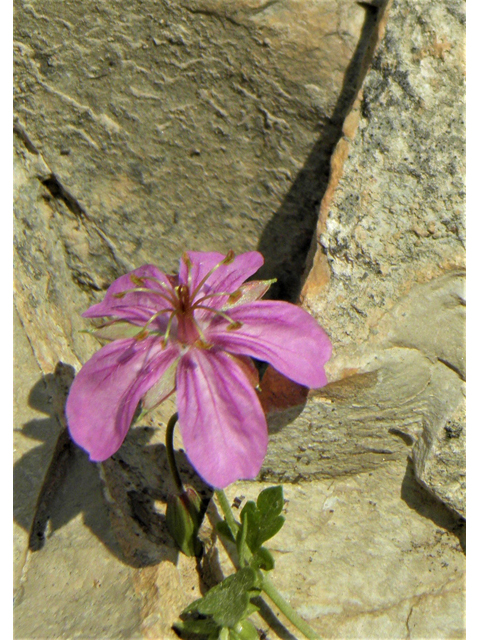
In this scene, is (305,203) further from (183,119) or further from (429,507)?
(429,507)

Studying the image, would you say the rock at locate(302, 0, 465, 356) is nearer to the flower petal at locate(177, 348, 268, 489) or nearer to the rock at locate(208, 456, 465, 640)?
the flower petal at locate(177, 348, 268, 489)

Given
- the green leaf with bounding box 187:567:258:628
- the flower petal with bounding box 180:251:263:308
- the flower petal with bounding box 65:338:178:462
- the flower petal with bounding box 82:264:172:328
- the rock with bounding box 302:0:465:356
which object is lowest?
the green leaf with bounding box 187:567:258:628

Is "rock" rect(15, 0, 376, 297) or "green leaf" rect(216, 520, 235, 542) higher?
"rock" rect(15, 0, 376, 297)

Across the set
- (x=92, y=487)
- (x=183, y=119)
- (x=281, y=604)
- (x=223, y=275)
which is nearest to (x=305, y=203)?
(x=183, y=119)

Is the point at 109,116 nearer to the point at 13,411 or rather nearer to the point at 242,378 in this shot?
the point at 13,411

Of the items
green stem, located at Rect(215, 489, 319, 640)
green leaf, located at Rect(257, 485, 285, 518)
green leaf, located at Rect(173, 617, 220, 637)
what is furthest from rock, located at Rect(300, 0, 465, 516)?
green leaf, located at Rect(173, 617, 220, 637)

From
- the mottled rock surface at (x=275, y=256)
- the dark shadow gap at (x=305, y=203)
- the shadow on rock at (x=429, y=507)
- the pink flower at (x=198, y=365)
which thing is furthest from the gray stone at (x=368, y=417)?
the dark shadow gap at (x=305, y=203)

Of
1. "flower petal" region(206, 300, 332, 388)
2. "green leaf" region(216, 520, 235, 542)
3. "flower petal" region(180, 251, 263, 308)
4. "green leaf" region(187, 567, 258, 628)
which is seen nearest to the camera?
"flower petal" region(206, 300, 332, 388)
